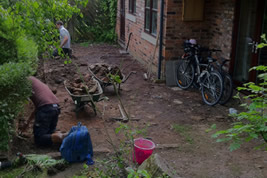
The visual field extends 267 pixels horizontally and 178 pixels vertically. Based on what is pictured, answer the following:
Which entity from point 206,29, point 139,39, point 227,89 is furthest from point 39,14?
point 139,39

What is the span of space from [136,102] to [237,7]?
3.50m

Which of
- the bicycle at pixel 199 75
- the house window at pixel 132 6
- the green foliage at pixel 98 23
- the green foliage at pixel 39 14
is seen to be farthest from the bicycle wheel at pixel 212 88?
the green foliage at pixel 98 23

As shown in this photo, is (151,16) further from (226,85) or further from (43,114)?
(43,114)

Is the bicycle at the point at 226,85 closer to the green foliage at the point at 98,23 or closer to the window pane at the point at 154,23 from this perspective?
the window pane at the point at 154,23

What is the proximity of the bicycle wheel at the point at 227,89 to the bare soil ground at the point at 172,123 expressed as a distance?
18 centimetres

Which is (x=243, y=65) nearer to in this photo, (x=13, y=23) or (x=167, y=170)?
(x=167, y=170)

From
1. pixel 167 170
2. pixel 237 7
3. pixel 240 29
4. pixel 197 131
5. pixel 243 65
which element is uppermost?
pixel 237 7

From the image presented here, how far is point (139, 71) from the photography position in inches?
452

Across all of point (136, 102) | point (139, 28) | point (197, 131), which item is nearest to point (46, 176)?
point (197, 131)

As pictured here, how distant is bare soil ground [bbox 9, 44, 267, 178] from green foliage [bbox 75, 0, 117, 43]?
7426 mm

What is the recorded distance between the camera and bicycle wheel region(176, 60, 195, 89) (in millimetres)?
9070

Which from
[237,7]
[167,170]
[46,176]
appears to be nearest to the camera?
[167,170]

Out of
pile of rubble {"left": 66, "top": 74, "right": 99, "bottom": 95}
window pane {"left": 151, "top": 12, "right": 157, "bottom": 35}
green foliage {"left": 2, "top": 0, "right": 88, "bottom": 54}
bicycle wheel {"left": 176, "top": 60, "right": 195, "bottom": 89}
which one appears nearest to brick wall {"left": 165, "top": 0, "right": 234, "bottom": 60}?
bicycle wheel {"left": 176, "top": 60, "right": 195, "bottom": 89}

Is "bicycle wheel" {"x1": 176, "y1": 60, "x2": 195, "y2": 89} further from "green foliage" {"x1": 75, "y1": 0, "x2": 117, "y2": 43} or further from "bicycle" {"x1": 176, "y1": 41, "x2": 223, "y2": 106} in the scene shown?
"green foliage" {"x1": 75, "y1": 0, "x2": 117, "y2": 43}
